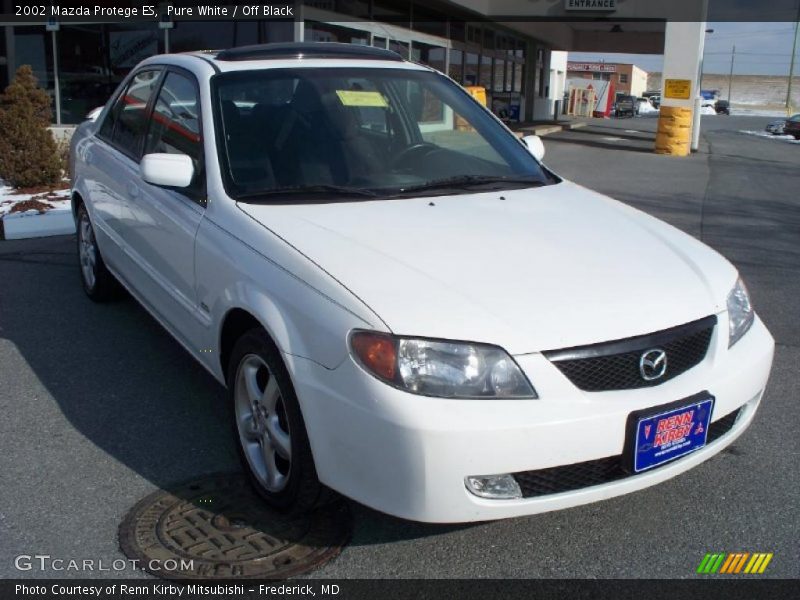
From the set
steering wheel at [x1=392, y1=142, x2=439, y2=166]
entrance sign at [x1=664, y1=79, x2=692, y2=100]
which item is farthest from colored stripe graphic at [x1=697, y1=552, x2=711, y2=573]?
entrance sign at [x1=664, y1=79, x2=692, y2=100]

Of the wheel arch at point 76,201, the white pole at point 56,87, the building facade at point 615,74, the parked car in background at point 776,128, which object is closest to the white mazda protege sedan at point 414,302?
the wheel arch at point 76,201

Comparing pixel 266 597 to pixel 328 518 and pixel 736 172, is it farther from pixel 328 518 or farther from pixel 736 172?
pixel 736 172

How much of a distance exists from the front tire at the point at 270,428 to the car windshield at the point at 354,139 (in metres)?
0.72

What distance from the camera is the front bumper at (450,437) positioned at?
97.7 inches

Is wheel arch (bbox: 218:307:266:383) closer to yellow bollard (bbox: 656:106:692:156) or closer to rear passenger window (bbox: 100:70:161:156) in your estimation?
rear passenger window (bbox: 100:70:161:156)

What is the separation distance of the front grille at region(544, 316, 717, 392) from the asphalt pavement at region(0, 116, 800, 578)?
67 centimetres

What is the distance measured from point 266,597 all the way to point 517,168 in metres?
2.43

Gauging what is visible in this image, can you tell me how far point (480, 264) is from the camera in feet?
9.76

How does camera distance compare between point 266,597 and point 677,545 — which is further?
point 677,545

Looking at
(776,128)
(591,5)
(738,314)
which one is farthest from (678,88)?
(738,314)

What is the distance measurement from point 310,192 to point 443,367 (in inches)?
51.0

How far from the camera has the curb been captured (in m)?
8.00

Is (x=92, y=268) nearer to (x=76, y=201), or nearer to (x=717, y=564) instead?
(x=76, y=201)

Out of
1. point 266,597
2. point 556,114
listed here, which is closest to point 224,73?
point 266,597
